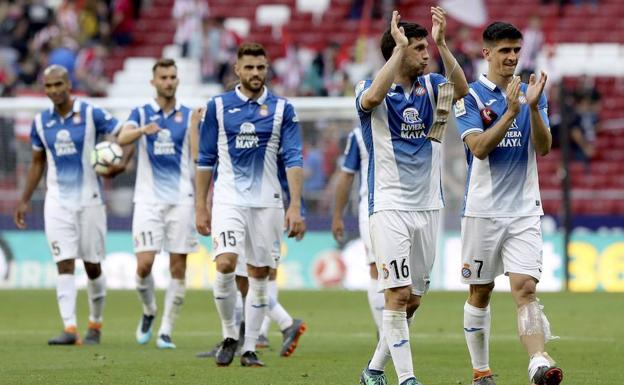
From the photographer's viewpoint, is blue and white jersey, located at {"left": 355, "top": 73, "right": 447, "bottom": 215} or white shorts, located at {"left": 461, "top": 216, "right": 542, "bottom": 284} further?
blue and white jersey, located at {"left": 355, "top": 73, "right": 447, "bottom": 215}

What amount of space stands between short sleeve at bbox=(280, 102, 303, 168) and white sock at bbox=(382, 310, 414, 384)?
2906mm

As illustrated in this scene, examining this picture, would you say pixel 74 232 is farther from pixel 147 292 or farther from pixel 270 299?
pixel 270 299

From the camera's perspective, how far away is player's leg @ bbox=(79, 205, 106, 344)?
1513cm

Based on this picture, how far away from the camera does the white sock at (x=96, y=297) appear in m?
15.2

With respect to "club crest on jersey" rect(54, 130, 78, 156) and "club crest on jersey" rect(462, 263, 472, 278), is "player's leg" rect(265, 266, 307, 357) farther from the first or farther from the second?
"club crest on jersey" rect(462, 263, 472, 278)

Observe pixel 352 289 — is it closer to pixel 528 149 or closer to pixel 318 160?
pixel 318 160

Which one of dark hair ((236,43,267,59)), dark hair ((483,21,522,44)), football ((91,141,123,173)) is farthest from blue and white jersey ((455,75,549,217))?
football ((91,141,123,173))

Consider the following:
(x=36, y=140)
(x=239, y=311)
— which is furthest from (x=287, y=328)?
(x=36, y=140)

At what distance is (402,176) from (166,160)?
5524mm

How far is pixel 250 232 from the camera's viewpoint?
41.6 feet

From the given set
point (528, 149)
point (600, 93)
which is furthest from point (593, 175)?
point (528, 149)

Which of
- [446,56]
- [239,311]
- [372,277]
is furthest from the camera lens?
[372,277]

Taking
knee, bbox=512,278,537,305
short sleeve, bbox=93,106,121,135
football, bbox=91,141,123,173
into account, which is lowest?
knee, bbox=512,278,537,305

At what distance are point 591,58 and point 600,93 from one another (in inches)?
112
